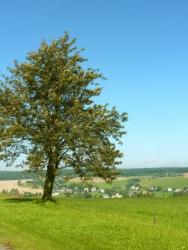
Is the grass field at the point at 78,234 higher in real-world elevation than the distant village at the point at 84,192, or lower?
lower

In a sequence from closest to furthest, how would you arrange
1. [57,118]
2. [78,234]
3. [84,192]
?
[78,234] → [57,118] → [84,192]

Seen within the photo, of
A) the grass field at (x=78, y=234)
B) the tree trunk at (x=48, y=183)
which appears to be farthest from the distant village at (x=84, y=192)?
the grass field at (x=78, y=234)

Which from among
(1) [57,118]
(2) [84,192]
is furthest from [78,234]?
(2) [84,192]

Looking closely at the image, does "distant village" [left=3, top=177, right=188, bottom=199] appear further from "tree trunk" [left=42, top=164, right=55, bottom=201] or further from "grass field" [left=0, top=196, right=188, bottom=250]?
"grass field" [left=0, top=196, right=188, bottom=250]

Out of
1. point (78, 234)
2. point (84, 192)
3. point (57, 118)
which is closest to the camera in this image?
point (78, 234)

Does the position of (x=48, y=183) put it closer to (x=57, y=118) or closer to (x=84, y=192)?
(x=57, y=118)

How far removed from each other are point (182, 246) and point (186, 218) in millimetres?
22056

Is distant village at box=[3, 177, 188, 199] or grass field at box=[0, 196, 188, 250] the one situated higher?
distant village at box=[3, 177, 188, 199]

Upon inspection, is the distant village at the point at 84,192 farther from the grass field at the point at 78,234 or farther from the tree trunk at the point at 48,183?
the grass field at the point at 78,234

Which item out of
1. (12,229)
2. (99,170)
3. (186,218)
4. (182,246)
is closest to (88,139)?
(99,170)

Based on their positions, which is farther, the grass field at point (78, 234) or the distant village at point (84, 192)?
the distant village at point (84, 192)

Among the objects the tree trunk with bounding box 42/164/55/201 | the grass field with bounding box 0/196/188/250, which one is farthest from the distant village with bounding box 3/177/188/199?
the grass field with bounding box 0/196/188/250

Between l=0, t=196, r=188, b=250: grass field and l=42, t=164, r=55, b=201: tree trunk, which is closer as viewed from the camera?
l=0, t=196, r=188, b=250: grass field

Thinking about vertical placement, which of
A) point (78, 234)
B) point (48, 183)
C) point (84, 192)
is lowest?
point (78, 234)
